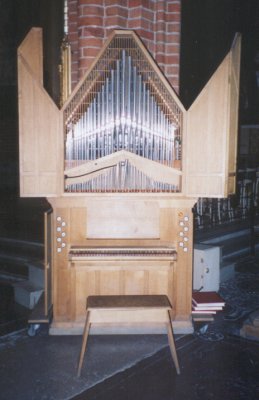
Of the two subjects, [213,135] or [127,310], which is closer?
[127,310]

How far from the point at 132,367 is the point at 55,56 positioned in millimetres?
9286

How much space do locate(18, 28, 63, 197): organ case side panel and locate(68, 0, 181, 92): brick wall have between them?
3.30ft

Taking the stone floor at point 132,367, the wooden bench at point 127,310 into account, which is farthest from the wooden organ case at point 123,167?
the wooden bench at point 127,310

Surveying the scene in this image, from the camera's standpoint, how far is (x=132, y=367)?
4652 millimetres

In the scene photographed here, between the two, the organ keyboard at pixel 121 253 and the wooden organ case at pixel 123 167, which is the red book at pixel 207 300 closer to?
the wooden organ case at pixel 123 167

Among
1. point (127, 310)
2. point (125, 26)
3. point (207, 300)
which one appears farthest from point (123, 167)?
point (207, 300)

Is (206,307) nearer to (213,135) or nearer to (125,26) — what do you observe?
(213,135)

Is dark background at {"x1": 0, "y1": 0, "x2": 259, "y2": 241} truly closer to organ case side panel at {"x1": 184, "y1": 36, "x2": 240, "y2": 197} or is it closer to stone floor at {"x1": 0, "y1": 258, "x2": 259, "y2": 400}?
stone floor at {"x1": 0, "y1": 258, "x2": 259, "y2": 400}

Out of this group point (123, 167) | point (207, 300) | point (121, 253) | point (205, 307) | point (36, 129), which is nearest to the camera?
point (36, 129)

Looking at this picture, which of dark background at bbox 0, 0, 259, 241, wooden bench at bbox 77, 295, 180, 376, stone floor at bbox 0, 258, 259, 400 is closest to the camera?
stone floor at bbox 0, 258, 259, 400

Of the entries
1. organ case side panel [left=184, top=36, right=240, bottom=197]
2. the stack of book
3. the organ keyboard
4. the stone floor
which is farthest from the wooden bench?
organ case side panel [left=184, top=36, right=240, bottom=197]

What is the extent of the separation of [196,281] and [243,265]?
2517 millimetres

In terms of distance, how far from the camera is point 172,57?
6.08m

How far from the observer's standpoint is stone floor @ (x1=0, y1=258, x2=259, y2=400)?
417cm
